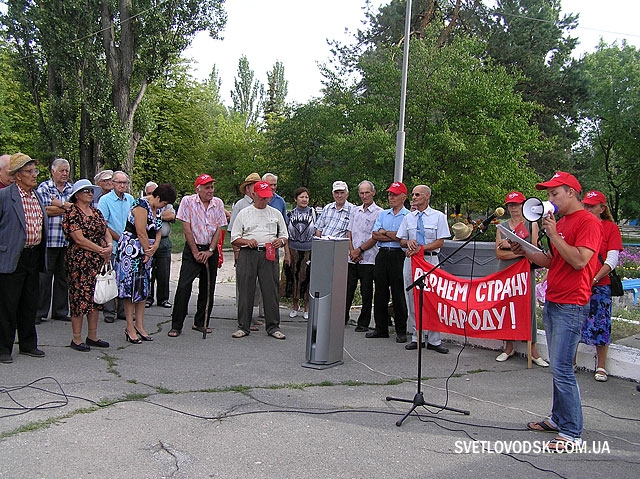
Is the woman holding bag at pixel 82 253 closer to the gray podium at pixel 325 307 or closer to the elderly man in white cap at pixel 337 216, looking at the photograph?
the gray podium at pixel 325 307

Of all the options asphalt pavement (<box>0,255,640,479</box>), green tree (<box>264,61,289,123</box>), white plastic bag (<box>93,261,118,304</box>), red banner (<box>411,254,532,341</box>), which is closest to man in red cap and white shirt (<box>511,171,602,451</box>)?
asphalt pavement (<box>0,255,640,479</box>)

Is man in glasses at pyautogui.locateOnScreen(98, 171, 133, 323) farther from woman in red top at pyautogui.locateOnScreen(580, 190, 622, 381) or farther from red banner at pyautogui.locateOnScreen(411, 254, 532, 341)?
woman in red top at pyautogui.locateOnScreen(580, 190, 622, 381)

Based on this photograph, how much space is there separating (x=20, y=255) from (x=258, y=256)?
305cm

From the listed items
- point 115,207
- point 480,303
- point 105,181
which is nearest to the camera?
point 480,303

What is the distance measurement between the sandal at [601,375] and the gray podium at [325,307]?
2843mm

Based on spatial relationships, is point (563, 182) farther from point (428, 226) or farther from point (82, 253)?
point (82, 253)

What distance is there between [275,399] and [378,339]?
317cm

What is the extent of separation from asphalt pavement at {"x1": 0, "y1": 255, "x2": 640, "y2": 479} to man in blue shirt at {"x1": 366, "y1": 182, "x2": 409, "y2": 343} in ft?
2.68

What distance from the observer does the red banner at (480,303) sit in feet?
24.3

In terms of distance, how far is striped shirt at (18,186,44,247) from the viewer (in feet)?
22.0

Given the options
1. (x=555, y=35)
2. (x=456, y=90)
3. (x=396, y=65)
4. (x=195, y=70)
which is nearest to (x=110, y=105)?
(x=396, y=65)

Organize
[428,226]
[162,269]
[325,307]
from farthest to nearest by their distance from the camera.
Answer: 1. [162,269]
2. [428,226]
3. [325,307]

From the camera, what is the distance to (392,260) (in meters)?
8.60

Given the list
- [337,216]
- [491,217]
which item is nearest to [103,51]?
[337,216]
